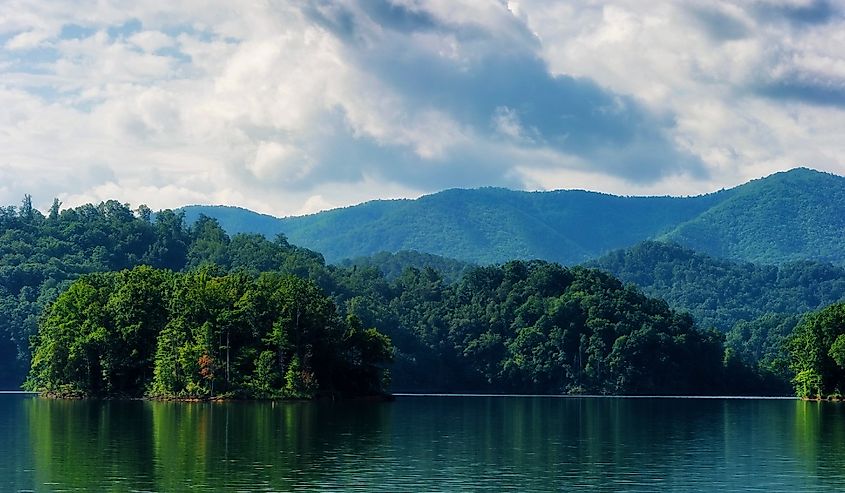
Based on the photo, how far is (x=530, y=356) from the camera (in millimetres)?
179250

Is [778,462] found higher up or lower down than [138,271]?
lower down

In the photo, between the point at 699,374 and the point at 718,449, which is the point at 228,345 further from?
the point at 699,374

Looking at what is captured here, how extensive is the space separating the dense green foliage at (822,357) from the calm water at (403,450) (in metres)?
38.6

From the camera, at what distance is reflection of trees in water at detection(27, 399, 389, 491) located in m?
48.8

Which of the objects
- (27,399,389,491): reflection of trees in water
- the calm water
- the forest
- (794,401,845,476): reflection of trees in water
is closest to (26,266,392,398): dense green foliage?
the forest

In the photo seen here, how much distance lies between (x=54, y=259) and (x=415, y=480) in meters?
160

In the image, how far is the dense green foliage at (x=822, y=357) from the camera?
5408 inches

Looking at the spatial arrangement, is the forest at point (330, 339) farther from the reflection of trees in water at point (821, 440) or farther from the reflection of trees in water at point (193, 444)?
the reflection of trees in water at point (821, 440)

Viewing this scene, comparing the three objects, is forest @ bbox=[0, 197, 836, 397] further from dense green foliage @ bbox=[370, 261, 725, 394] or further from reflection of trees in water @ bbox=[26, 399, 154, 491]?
reflection of trees in water @ bbox=[26, 399, 154, 491]

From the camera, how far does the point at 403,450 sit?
63.4 metres

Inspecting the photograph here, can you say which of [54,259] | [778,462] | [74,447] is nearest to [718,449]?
[778,462]

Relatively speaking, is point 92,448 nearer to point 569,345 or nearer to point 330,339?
point 330,339

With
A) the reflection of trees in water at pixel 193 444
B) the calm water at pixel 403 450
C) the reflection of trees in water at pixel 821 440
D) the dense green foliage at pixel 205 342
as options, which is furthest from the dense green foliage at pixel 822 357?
the reflection of trees in water at pixel 193 444

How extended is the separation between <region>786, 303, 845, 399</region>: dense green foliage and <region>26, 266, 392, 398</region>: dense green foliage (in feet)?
151
